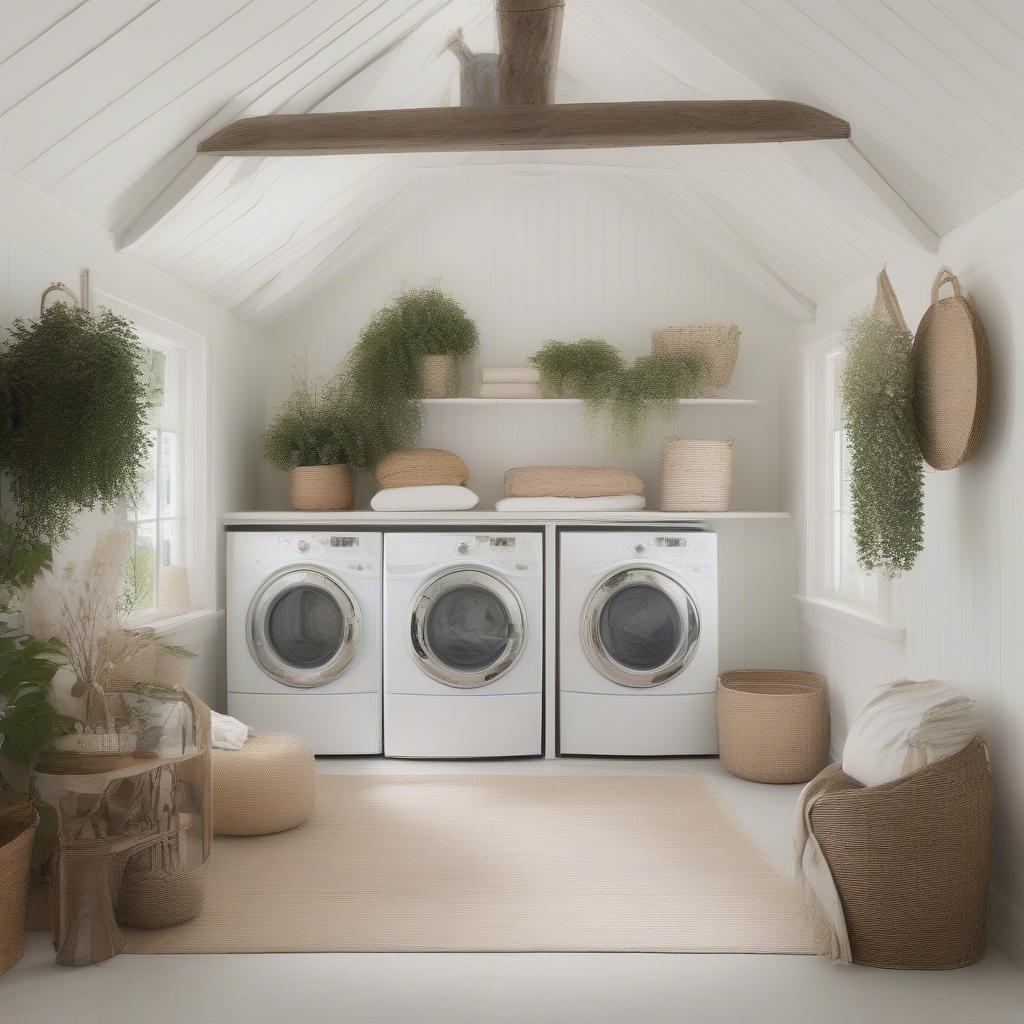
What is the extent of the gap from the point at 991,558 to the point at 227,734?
2.64 meters

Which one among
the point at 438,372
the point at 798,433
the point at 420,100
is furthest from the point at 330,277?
the point at 798,433

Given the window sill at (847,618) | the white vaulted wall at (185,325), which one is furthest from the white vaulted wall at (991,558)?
the white vaulted wall at (185,325)

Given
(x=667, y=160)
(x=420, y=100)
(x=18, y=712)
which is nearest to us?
(x=18, y=712)

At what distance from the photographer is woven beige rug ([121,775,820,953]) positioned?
2689 millimetres

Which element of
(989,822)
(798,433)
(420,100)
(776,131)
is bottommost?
(989,822)

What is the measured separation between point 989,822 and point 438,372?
3.19 m

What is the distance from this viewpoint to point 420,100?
4098mm

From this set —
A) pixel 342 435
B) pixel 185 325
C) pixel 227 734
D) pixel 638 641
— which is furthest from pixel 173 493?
pixel 638 641

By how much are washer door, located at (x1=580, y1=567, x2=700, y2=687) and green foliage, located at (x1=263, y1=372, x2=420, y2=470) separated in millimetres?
1262

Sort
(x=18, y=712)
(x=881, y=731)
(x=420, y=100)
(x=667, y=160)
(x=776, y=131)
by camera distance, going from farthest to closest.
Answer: (x=420, y=100) → (x=667, y=160) → (x=776, y=131) → (x=881, y=731) → (x=18, y=712)

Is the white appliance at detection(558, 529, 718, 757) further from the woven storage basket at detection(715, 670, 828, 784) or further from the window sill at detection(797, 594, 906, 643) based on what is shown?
the window sill at detection(797, 594, 906, 643)

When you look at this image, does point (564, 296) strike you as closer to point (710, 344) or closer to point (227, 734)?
point (710, 344)

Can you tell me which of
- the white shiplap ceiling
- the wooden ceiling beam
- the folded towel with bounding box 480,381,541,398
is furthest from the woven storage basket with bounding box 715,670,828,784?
the wooden ceiling beam

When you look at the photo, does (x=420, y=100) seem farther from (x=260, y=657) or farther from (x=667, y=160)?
(x=260, y=657)
